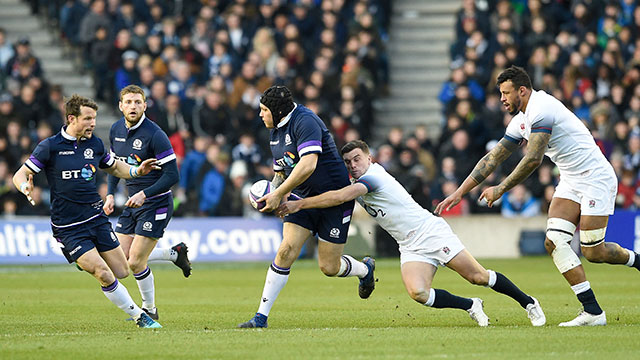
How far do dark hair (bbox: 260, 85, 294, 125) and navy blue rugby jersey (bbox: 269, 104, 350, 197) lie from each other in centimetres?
9

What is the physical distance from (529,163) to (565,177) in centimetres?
80

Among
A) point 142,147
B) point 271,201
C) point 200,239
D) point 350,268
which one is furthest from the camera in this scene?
point 200,239

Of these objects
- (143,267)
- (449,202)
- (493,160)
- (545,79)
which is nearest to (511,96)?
(493,160)

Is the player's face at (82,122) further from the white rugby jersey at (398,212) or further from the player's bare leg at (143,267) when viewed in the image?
the white rugby jersey at (398,212)

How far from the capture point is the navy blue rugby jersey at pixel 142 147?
12.7 meters

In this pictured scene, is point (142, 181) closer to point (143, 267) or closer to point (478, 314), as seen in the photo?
point (143, 267)

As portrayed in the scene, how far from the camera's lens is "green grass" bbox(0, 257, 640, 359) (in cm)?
959

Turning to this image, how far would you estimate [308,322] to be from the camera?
12.4 meters

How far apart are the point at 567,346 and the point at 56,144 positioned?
569cm

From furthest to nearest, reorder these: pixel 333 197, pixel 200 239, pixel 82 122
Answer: pixel 200 239 < pixel 82 122 < pixel 333 197

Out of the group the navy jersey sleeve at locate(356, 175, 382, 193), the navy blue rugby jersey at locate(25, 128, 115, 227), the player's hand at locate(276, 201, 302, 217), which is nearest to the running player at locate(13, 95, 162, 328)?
the navy blue rugby jersey at locate(25, 128, 115, 227)

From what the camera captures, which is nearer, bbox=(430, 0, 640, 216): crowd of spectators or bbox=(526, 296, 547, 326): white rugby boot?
bbox=(526, 296, 547, 326): white rugby boot

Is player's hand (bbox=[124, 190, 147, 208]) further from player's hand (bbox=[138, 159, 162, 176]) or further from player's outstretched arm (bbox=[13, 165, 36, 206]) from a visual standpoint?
player's outstretched arm (bbox=[13, 165, 36, 206])

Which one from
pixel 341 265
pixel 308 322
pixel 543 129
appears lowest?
pixel 308 322
